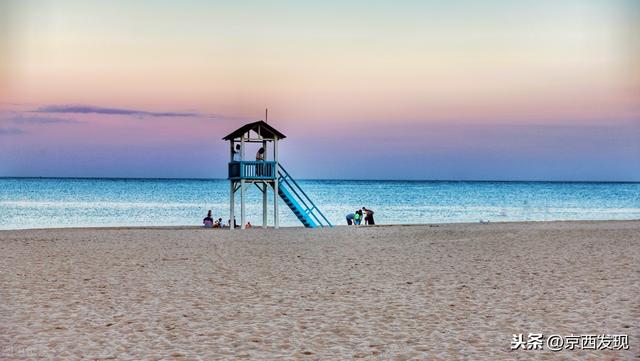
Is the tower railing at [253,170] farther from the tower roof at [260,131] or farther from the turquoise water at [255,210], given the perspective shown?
the turquoise water at [255,210]

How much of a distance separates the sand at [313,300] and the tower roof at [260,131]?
11687 millimetres

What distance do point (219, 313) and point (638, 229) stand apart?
21.5 m

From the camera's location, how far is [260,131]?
32.7m

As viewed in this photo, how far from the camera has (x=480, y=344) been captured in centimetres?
824

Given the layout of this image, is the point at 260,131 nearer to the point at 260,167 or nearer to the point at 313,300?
the point at 260,167

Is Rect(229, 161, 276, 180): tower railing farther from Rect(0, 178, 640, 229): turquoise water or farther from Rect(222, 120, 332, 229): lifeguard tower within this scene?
Rect(0, 178, 640, 229): turquoise water

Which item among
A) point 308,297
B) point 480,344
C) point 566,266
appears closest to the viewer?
point 480,344

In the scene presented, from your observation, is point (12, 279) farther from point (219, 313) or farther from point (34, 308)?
point (219, 313)

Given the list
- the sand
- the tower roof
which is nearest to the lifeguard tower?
the tower roof

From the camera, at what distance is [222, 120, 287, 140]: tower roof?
1259 inches

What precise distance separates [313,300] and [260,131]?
21.9 meters

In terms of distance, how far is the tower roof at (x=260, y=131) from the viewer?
31969mm

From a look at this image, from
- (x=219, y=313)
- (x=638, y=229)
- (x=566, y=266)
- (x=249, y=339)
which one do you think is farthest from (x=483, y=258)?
(x=638, y=229)

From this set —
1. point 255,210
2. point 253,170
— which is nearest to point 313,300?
point 253,170
